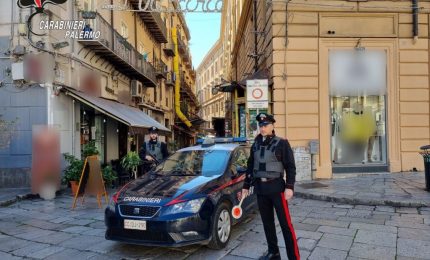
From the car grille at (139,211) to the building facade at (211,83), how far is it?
144 ft

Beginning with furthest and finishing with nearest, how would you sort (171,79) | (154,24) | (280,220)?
(171,79)
(154,24)
(280,220)

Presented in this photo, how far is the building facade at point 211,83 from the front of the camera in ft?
187

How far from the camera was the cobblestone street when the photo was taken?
17.3 feet

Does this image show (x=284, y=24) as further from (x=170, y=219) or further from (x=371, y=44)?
(x=170, y=219)

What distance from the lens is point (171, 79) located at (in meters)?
32.1

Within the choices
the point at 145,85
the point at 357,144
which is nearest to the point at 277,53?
the point at 357,144

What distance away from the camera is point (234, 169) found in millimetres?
6574

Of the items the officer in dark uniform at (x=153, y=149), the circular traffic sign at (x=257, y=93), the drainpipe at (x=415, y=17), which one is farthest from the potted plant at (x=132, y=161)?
the drainpipe at (x=415, y=17)

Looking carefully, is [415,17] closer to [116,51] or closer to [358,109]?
[358,109]

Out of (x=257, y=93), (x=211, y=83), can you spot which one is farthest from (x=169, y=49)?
(x=211, y=83)

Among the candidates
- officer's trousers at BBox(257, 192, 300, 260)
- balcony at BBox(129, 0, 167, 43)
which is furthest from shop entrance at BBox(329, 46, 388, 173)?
balcony at BBox(129, 0, 167, 43)

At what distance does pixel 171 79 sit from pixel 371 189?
79.5 ft

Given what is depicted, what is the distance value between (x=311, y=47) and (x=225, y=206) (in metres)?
7.96

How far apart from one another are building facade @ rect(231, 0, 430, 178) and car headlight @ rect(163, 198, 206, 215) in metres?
7.25
